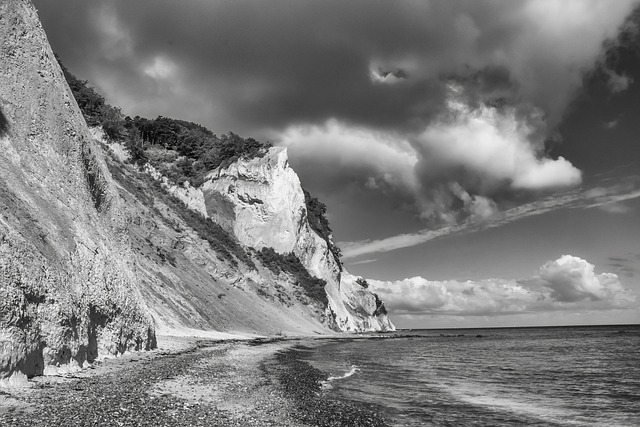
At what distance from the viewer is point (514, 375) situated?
87.2 feet

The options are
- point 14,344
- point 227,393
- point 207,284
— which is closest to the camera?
point 14,344

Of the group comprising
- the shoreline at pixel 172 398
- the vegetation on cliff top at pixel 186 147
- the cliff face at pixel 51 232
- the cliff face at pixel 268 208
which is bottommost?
the shoreline at pixel 172 398

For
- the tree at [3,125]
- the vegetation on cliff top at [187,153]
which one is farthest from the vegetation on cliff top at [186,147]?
the tree at [3,125]

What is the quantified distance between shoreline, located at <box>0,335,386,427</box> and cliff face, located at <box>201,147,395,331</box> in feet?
186

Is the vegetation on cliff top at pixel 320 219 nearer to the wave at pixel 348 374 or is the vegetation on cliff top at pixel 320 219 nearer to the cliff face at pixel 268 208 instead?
the cliff face at pixel 268 208

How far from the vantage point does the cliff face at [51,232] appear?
492 inches

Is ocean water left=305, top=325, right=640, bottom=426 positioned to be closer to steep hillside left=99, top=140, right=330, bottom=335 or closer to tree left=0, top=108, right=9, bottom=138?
steep hillside left=99, top=140, right=330, bottom=335

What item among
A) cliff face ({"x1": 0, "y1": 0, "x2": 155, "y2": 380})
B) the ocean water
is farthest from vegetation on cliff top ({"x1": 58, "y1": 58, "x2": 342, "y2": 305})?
the ocean water

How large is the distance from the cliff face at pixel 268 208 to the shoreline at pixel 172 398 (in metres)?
56.8

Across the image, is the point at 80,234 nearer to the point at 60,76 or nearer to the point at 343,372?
the point at 60,76

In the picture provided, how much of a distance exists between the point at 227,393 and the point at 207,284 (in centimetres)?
3580

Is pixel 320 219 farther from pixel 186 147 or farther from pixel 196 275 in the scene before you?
pixel 196 275

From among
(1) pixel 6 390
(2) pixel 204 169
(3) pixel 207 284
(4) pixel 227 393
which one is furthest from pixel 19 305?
(2) pixel 204 169

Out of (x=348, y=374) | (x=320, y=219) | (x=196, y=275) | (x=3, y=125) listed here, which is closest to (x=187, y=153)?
(x=320, y=219)
